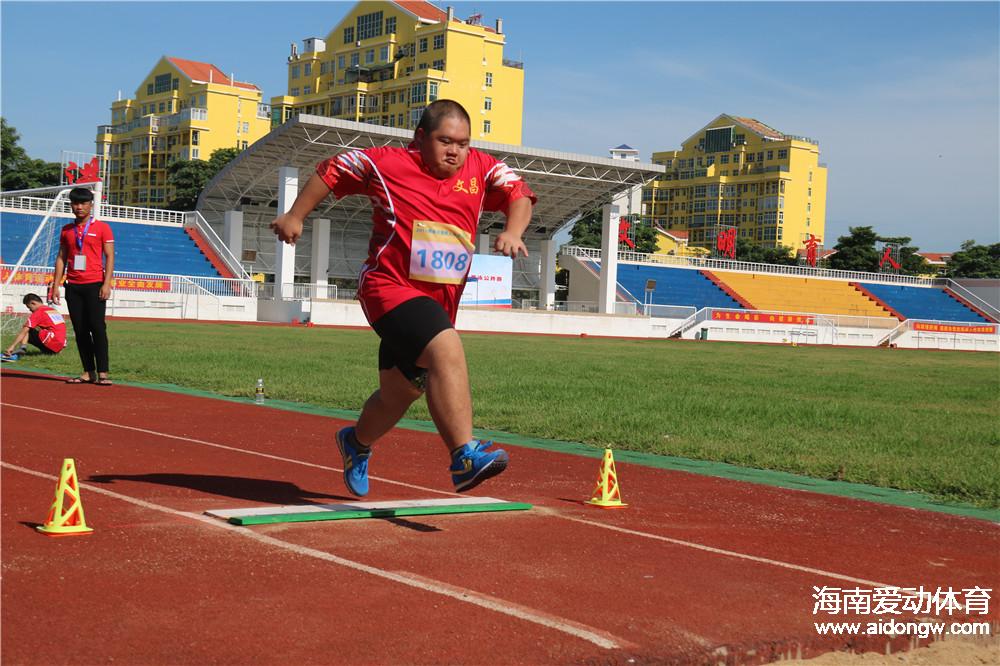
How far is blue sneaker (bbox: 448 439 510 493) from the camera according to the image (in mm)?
5039

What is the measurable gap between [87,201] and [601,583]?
9.44 meters

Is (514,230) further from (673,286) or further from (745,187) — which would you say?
(745,187)

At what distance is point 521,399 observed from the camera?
13.5m

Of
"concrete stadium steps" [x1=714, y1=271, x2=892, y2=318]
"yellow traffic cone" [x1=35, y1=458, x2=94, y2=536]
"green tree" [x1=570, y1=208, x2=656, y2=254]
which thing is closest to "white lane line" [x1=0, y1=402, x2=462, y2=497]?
"yellow traffic cone" [x1=35, y1=458, x2=94, y2=536]

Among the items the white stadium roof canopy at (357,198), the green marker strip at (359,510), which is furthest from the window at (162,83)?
the green marker strip at (359,510)

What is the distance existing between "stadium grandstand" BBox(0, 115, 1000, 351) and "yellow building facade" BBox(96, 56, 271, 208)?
158ft

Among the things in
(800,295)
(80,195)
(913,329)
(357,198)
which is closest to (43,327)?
(80,195)

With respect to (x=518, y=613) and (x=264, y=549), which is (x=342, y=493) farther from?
(x=518, y=613)

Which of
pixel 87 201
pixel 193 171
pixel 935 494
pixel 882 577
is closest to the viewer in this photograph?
pixel 882 577

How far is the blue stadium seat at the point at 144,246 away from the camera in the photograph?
49250 mm

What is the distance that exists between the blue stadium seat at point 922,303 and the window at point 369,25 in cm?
5097

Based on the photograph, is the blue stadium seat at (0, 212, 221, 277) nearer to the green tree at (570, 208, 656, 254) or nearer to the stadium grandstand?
the stadium grandstand

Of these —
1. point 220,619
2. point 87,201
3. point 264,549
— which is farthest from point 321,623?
point 87,201

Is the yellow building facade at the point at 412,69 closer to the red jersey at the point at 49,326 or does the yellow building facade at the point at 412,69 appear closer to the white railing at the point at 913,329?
the white railing at the point at 913,329
